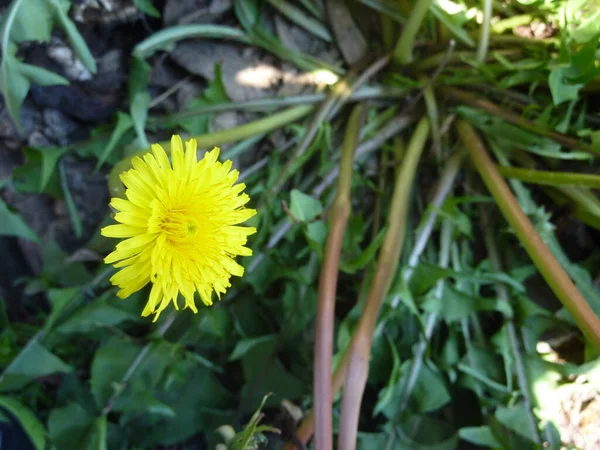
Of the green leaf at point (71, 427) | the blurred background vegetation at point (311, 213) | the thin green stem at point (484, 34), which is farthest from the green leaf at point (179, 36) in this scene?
the green leaf at point (71, 427)

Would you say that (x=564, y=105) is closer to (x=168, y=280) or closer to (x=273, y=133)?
(x=273, y=133)

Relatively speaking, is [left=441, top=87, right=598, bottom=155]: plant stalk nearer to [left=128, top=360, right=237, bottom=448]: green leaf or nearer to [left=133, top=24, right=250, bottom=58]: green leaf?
[left=133, top=24, right=250, bottom=58]: green leaf

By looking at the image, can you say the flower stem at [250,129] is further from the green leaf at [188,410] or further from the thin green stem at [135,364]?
the green leaf at [188,410]

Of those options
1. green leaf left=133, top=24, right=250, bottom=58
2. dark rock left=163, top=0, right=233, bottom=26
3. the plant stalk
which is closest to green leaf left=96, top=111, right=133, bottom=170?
green leaf left=133, top=24, right=250, bottom=58

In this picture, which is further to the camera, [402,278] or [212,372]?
[212,372]

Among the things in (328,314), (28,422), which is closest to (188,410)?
(28,422)

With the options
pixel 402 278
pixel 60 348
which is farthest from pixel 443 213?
pixel 60 348
